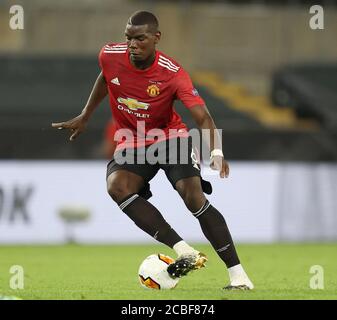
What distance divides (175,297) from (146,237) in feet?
31.5

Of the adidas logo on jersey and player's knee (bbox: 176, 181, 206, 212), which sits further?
the adidas logo on jersey

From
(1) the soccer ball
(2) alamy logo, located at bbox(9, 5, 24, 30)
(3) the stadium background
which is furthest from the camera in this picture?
A: (2) alamy logo, located at bbox(9, 5, 24, 30)

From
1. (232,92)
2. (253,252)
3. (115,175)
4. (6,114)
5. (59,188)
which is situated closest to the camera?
(115,175)

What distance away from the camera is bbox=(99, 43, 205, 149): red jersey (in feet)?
32.1

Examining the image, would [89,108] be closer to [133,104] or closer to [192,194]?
[133,104]

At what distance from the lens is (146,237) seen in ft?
61.3

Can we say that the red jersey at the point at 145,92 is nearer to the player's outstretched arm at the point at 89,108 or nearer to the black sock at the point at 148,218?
the player's outstretched arm at the point at 89,108

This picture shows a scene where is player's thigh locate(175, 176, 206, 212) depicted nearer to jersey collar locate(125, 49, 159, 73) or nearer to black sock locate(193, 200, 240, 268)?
black sock locate(193, 200, 240, 268)

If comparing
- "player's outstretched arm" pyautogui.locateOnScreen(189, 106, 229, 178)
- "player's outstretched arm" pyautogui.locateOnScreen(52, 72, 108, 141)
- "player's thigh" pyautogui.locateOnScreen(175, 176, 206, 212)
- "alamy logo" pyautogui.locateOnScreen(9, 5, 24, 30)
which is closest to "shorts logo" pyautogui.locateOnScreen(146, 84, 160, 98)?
Answer: "player's outstretched arm" pyautogui.locateOnScreen(189, 106, 229, 178)

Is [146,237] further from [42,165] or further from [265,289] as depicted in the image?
[265,289]

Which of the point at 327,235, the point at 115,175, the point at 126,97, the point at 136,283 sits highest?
the point at 126,97

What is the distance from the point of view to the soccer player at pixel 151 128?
9617 millimetres

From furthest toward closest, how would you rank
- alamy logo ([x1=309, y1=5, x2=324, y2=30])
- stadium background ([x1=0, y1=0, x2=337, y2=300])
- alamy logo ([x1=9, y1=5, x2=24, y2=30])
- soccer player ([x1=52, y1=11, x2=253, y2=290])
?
alamy logo ([x1=309, y1=5, x2=324, y2=30]), alamy logo ([x1=9, y1=5, x2=24, y2=30]), stadium background ([x1=0, y1=0, x2=337, y2=300]), soccer player ([x1=52, y1=11, x2=253, y2=290])
